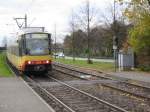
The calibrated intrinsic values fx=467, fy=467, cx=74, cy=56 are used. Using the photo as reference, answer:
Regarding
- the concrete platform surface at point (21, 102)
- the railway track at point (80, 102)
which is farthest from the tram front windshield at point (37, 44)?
the concrete platform surface at point (21, 102)

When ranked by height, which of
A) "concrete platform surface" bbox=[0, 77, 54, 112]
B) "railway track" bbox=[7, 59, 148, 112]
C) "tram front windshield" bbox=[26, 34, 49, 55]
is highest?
"tram front windshield" bbox=[26, 34, 49, 55]

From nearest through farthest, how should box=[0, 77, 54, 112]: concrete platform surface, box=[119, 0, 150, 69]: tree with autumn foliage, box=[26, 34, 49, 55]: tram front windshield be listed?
box=[0, 77, 54, 112]: concrete platform surface, box=[26, 34, 49, 55]: tram front windshield, box=[119, 0, 150, 69]: tree with autumn foliage

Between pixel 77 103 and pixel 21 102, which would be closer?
pixel 21 102

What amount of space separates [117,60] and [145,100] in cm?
2691

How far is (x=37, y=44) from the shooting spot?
33.3 meters

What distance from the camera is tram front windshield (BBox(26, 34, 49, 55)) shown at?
33156mm

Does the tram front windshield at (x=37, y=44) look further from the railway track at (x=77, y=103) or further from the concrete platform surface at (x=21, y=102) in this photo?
the concrete platform surface at (x=21, y=102)

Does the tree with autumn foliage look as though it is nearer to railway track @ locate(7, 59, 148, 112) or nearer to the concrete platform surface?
railway track @ locate(7, 59, 148, 112)

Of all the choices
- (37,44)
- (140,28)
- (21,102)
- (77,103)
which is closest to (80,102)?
(77,103)

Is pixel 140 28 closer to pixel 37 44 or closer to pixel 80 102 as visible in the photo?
pixel 37 44

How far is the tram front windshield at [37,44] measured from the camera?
3316 centimetres

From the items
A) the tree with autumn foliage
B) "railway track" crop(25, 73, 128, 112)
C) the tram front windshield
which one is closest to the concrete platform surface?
"railway track" crop(25, 73, 128, 112)

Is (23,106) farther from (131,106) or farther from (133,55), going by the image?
(133,55)

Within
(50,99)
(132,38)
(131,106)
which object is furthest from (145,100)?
(132,38)
